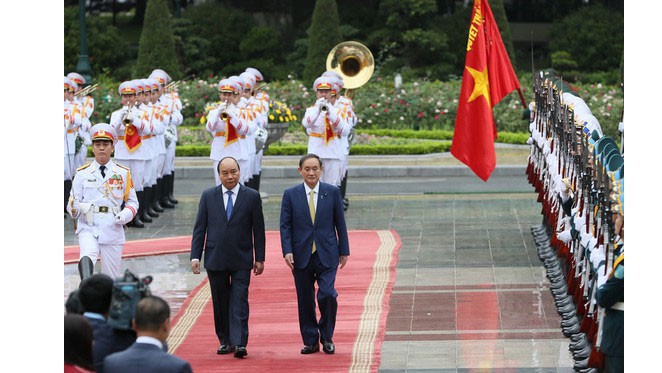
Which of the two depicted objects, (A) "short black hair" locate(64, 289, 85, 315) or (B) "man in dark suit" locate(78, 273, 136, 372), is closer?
(B) "man in dark suit" locate(78, 273, 136, 372)

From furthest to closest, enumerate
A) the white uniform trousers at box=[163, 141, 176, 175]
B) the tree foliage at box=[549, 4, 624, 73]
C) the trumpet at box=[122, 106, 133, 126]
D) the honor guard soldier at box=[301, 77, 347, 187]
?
the tree foliage at box=[549, 4, 624, 73], the white uniform trousers at box=[163, 141, 176, 175], the honor guard soldier at box=[301, 77, 347, 187], the trumpet at box=[122, 106, 133, 126]

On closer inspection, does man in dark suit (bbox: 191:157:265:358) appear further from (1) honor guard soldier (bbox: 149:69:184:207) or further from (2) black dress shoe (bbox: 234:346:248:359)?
(1) honor guard soldier (bbox: 149:69:184:207)

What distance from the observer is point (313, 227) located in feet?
36.1

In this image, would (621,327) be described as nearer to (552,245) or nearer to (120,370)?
(120,370)

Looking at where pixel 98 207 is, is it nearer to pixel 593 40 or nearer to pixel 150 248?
pixel 150 248

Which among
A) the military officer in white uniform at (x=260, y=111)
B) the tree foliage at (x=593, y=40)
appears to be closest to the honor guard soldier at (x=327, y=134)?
the military officer in white uniform at (x=260, y=111)

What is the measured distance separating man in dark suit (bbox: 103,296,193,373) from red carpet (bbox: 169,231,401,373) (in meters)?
4.03

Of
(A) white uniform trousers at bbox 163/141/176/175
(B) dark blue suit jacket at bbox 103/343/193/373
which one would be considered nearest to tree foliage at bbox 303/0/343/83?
→ (A) white uniform trousers at bbox 163/141/176/175

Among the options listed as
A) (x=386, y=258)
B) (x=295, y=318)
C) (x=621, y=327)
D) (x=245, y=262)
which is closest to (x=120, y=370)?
(x=621, y=327)

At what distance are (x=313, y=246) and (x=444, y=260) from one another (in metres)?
4.68

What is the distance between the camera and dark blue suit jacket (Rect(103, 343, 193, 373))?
6320mm

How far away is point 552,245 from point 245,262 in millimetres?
5129

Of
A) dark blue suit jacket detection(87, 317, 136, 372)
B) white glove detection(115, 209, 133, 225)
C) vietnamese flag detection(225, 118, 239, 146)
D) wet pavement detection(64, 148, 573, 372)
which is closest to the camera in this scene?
dark blue suit jacket detection(87, 317, 136, 372)

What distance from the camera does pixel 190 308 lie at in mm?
12844
